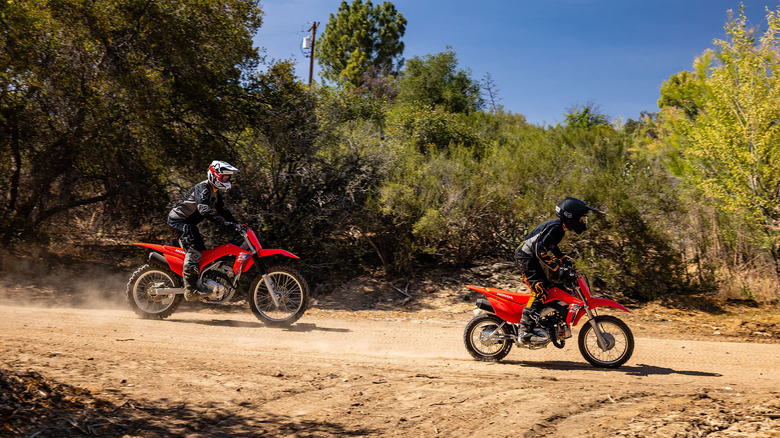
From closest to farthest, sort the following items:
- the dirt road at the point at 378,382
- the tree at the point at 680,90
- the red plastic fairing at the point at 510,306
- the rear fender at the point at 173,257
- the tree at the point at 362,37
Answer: the dirt road at the point at 378,382, the red plastic fairing at the point at 510,306, the rear fender at the point at 173,257, the tree at the point at 680,90, the tree at the point at 362,37

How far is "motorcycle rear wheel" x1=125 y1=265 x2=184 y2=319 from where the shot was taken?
9094mm

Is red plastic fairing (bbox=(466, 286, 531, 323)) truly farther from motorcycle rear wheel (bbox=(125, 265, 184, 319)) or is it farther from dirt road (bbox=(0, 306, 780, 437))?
motorcycle rear wheel (bbox=(125, 265, 184, 319))

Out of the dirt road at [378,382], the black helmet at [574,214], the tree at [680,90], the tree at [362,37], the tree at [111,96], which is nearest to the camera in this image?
the dirt road at [378,382]

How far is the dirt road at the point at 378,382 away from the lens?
4.75 metres

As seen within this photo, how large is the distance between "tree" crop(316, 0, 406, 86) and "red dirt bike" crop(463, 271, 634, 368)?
48.6 metres

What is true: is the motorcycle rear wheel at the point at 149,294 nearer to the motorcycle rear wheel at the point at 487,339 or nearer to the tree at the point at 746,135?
the motorcycle rear wheel at the point at 487,339

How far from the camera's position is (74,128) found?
12008 millimetres

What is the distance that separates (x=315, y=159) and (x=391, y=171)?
199 cm

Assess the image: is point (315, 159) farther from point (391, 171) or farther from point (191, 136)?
point (191, 136)

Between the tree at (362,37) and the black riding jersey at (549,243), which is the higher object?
the tree at (362,37)

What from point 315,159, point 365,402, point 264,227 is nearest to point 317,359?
point 365,402

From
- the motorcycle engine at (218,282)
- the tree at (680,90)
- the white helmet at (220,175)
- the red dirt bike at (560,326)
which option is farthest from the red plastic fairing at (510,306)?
the tree at (680,90)

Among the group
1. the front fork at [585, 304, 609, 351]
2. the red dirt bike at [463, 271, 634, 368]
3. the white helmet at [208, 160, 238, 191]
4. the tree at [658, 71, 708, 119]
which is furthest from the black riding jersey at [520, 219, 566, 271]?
the tree at [658, 71, 708, 119]

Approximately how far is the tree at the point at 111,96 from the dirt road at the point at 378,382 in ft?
16.1
